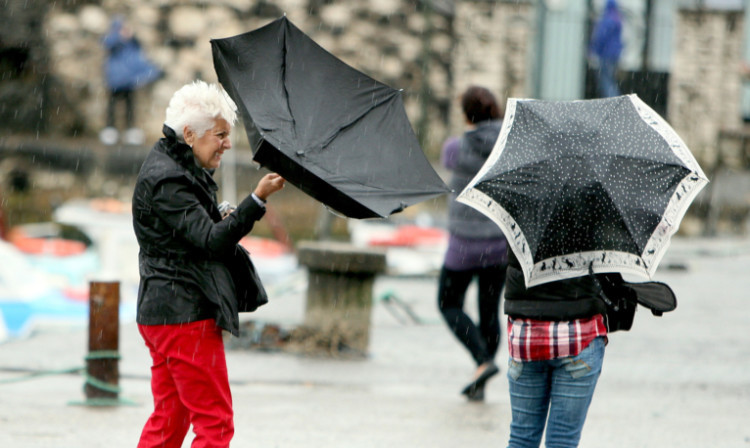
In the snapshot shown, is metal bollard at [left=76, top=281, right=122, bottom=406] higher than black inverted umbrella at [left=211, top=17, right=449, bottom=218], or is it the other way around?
black inverted umbrella at [left=211, top=17, right=449, bottom=218]

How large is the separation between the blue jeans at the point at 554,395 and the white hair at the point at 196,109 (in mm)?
1558

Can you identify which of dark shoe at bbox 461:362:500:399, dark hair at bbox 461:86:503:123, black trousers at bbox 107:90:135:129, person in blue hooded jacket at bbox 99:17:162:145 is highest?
person in blue hooded jacket at bbox 99:17:162:145

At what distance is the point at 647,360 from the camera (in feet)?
29.8

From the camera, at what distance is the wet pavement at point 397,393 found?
6227mm

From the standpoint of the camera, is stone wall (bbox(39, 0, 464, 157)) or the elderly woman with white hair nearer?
the elderly woman with white hair

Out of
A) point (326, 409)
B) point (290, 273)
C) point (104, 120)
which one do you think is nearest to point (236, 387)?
point (326, 409)

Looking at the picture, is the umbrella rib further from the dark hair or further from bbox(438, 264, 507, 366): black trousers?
bbox(438, 264, 507, 366): black trousers

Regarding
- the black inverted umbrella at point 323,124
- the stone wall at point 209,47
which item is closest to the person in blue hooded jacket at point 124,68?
the stone wall at point 209,47

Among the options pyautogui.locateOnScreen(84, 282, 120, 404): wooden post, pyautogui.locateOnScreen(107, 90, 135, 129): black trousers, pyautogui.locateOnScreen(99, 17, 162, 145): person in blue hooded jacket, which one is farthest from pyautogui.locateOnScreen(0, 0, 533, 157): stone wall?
pyautogui.locateOnScreen(84, 282, 120, 404): wooden post

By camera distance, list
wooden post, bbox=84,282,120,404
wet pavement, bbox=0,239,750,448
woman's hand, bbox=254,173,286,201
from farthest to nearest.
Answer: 1. wooden post, bbox=84,282,120,404
2. wet pavement, bbox=0,239,750,448
3. woman's hand, bbox=254,173,286,201

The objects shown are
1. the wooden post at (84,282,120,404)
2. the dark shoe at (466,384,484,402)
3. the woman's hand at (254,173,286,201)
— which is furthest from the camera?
the dark shoe at (466,384,484,402)

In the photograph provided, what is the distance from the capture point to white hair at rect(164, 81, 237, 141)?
4.18 meters

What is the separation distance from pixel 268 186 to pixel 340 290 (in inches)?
188

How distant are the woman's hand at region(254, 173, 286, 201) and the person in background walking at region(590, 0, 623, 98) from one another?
1540 centimetres
